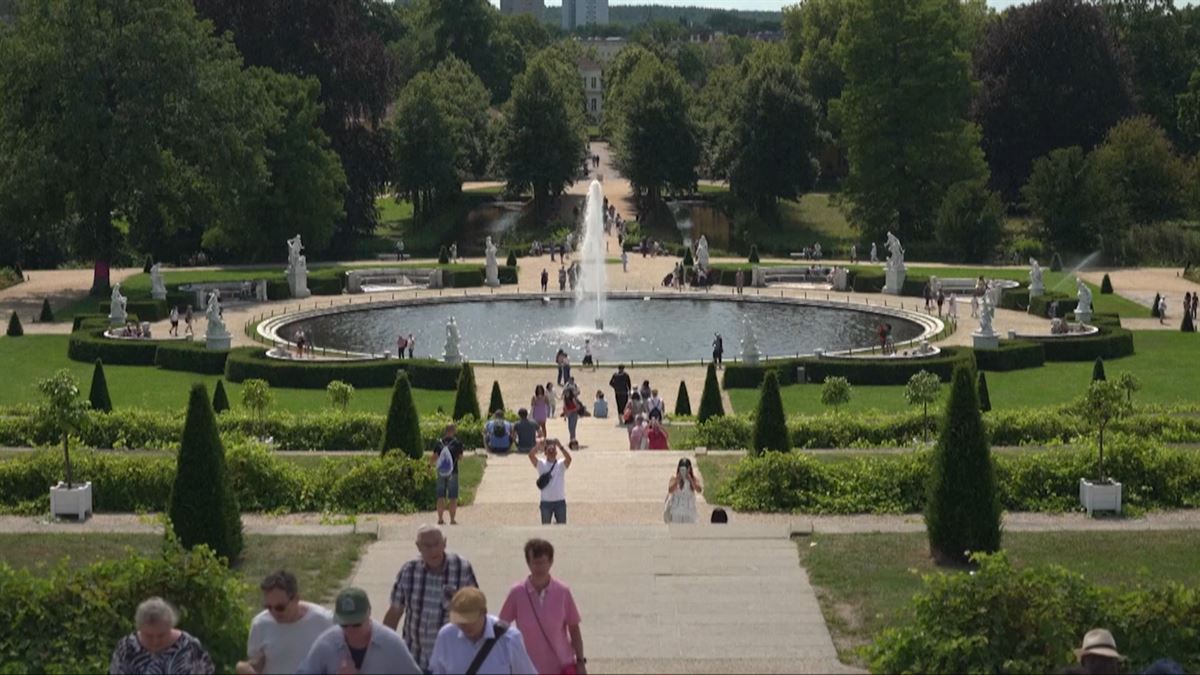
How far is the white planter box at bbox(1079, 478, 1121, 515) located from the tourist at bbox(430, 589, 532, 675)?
13798 mm

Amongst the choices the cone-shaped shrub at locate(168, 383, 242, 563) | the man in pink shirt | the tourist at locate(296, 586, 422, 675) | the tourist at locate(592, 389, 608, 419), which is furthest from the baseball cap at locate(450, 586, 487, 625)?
the tourist at locate(592, 389, 608, 419)

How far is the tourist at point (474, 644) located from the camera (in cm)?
1064

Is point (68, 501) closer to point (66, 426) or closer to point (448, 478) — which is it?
point (66, 426)

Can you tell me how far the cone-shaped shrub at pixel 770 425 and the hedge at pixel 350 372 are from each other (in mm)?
16835

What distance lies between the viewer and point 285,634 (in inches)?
433


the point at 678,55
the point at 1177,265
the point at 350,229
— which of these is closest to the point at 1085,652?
the point at 1177,265

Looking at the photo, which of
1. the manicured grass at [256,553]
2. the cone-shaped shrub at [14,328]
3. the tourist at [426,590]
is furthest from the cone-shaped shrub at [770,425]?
the cone-shaped shrub at [14,328]

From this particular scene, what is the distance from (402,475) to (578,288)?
4046 cm

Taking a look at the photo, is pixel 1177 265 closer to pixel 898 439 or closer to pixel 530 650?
pixel 898 439

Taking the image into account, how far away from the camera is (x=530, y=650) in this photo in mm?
11867

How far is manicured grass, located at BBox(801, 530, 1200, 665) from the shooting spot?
1652 cm

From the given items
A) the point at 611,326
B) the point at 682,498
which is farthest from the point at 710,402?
the point at 611,326

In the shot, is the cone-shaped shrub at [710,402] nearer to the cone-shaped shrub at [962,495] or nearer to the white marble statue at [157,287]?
the cone-shaped shrub at [962,495]

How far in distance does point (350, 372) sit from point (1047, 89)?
5394cm
